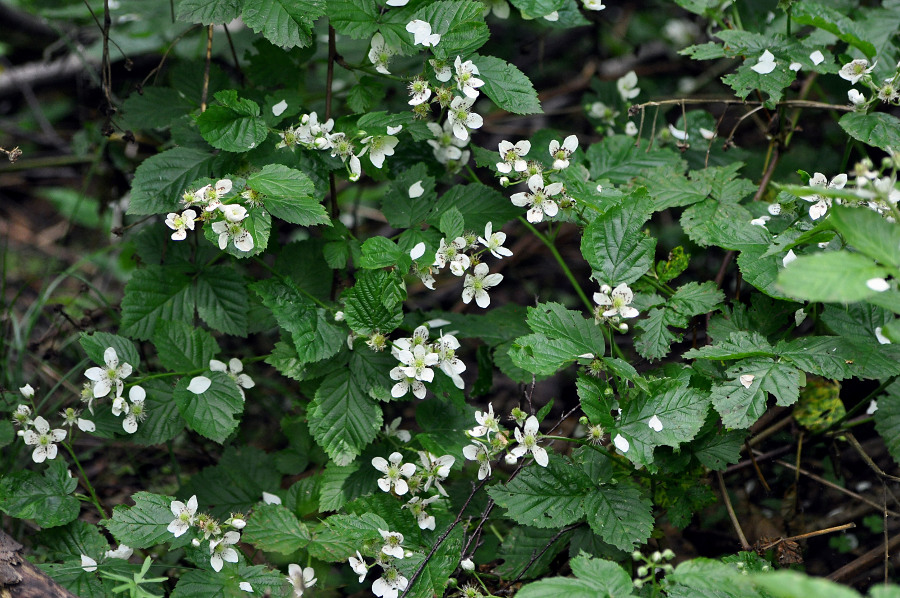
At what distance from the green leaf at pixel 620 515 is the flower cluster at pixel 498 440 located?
0.62ft

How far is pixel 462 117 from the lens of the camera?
2.20 m

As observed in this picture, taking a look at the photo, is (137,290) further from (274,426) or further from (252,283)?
(274,426)

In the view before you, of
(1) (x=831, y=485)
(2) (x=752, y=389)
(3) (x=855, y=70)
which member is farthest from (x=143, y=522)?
(3) (x=855, y=70)

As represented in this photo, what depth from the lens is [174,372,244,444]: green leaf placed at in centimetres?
215

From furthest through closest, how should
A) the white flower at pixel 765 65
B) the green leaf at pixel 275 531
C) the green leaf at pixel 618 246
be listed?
the white flower at pixel 765 65 → the green leaf at pixel 275 531 → the green leaf at pixel 618 246

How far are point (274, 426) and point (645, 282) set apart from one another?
1.80 metres

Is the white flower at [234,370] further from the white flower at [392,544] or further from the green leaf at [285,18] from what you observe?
the green leaf at [285,18]

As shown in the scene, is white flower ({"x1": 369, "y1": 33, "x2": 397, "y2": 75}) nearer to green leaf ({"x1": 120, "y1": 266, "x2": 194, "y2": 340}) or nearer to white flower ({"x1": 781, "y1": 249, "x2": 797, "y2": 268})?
green leaf ({"x1": 120, "y1": 266, "x2": 194, "y2": 340})

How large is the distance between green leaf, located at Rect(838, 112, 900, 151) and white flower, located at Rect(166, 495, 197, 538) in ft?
7.27

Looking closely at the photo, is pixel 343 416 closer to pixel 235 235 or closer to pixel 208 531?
pixel 208 531

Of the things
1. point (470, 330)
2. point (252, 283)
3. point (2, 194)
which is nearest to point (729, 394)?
point (470, 330)

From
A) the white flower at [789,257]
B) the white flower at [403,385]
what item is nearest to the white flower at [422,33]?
the white flower at [403,385]

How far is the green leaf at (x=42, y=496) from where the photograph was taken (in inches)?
83.0

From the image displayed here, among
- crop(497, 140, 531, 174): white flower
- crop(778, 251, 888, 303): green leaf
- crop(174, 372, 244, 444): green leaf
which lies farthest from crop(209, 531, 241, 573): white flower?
crop(778, 251, 888, 303): green leaf
